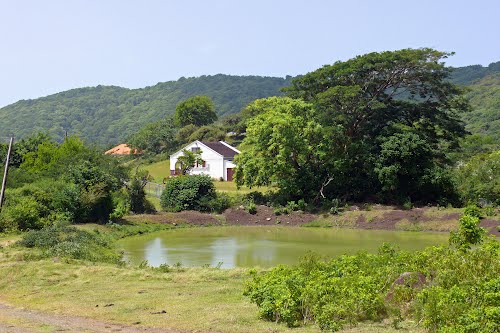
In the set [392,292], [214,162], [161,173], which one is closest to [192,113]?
[161,173]

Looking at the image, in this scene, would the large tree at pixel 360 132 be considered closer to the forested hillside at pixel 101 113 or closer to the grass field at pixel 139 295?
the grass field at pixel 139 295

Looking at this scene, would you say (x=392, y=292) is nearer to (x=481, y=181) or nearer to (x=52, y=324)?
(x=52, y=324)

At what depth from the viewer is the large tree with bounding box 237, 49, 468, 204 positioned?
45062 millimetres

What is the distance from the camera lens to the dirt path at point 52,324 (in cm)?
1298

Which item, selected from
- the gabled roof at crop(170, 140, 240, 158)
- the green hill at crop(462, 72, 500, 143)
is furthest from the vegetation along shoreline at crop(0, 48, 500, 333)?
the green hill at crop(462, 72, 500, 143)

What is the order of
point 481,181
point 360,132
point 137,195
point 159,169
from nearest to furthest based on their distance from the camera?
point 481,181 → point 137,195 → point 360,132 → point 159,169

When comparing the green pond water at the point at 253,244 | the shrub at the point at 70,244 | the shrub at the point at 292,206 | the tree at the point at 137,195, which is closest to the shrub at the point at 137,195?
the tree at the point at 137,195

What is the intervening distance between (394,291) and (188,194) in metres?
35.1

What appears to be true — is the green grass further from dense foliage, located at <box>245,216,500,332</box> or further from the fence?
dense foliage, located at <box>245,216,500,332</box>

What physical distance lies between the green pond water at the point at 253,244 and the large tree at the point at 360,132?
6.05 metres

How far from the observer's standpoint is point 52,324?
13.7 metres

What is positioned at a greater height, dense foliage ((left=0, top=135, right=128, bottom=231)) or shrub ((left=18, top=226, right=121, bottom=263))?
dense foliage ((left=0, top=135, right=128, bottom=231))

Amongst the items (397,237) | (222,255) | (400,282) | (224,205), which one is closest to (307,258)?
(400,282)

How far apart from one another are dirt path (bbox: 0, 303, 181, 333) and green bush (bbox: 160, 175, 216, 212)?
3200cm
